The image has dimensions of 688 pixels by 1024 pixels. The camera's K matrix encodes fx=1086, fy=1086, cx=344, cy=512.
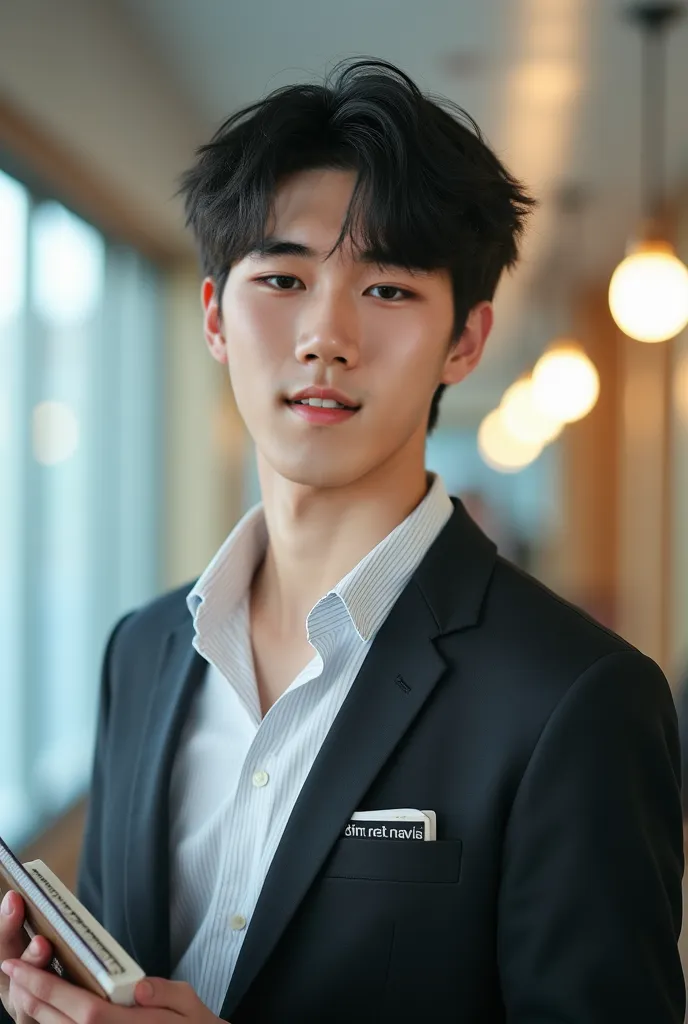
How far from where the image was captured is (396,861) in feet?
3.49

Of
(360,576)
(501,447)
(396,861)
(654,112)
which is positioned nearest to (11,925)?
(396,861)

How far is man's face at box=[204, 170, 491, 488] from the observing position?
1.16m

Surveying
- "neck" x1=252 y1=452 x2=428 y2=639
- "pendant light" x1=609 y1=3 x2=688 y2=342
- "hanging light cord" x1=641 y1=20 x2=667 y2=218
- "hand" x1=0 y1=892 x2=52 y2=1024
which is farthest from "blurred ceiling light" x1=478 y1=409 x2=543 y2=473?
"hand" x1=0 y1=892 x2=52 y2=1024

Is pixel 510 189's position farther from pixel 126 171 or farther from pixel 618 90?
pixel 126 171

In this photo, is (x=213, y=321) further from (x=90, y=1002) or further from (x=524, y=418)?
(x=524, y=418)

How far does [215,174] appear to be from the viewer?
1.26 metres

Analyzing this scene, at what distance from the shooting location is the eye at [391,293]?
46.4 inches

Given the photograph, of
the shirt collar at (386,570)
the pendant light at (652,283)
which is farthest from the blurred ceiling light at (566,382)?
the shirt collar at (386,570)

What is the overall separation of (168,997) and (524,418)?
6065 millimetres

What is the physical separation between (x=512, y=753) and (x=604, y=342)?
7975 millimetres

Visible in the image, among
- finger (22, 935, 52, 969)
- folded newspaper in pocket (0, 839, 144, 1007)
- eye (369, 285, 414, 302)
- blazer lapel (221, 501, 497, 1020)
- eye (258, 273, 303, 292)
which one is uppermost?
eye (258, 273, 303, 292)

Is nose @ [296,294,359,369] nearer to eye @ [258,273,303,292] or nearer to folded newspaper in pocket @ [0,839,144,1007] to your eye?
eye @ [258,273,303,292]

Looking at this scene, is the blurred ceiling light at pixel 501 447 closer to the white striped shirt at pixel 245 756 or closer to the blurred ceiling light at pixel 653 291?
the blurred ceiling light at pixel 653 291

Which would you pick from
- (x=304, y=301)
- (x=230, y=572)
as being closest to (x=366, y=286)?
(x=304, y=301)
